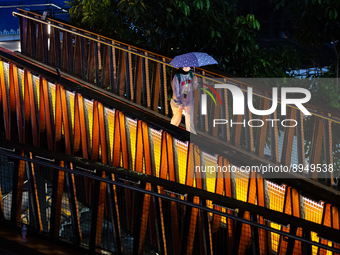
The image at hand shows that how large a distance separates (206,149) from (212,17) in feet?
18.9

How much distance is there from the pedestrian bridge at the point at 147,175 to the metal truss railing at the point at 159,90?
0.08ft

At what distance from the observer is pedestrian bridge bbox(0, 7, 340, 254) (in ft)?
11.6

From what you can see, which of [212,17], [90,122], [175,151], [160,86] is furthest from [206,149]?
[212,17]

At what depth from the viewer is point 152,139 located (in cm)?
554

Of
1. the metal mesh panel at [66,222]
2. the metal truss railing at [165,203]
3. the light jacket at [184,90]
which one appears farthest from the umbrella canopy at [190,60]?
the metal mesh panel at [66,222]

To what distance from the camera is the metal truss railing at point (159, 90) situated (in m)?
5.89

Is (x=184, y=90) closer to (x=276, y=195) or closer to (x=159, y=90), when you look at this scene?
(x=159, y=90)

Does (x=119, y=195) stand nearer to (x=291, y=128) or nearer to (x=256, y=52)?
(x=291, y=128)

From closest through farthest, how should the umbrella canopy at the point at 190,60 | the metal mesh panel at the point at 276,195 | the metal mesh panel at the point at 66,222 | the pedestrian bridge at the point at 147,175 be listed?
the pedestrian bridge at the point at 147,175 → the metal mesh panel at the point at 66,222 → the metal mesh panel at the point at 276,195 → the umbrella canopy at the point at 190,60

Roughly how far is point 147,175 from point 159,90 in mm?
4284

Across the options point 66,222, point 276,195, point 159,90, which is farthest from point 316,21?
point 66,222

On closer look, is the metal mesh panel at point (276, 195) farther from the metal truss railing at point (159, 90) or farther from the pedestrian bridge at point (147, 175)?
the metal truss railing at point (159, 90)

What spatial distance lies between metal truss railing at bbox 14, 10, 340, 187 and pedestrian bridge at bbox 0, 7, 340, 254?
0.08 feet

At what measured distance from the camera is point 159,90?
310 inches
